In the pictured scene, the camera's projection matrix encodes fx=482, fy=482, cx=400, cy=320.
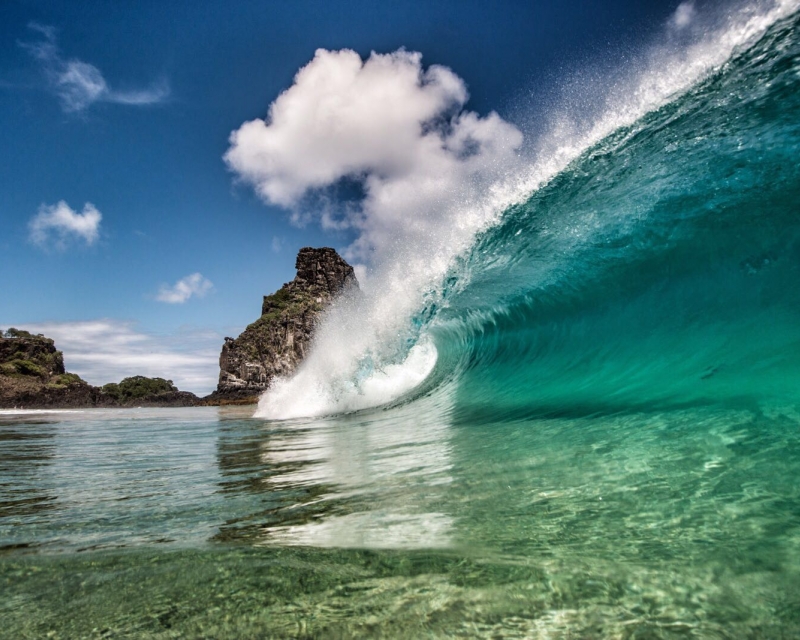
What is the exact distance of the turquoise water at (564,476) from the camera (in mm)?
1138

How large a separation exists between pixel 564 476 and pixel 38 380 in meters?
92.8

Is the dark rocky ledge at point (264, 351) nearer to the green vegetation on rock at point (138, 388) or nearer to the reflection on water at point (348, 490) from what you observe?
the green vegetation on rock at point (138, 388)

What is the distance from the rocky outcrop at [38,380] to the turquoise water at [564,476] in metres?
81.8

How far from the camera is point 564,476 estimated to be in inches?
86.9

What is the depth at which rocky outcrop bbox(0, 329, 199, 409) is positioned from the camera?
229ft

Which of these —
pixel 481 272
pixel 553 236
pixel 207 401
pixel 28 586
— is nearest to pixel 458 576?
pixel 28 586

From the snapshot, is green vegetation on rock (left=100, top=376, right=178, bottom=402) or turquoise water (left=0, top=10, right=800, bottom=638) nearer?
turquoise water (left=0, top=10, right=800, bottom=638)

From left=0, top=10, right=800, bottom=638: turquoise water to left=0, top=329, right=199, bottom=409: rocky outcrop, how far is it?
81814mm

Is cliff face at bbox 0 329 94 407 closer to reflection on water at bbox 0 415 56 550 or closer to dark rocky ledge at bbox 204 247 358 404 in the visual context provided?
dark rocky ledge at bbox 204 247 358 404

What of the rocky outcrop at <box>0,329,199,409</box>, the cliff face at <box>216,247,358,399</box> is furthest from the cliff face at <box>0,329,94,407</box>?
the cliff face at <box>216,247,358,399</box>

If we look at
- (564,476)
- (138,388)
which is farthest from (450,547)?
(138,388)

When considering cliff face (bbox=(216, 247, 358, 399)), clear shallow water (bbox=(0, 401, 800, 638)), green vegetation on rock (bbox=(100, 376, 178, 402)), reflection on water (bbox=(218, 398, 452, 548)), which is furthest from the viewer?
green vegetation on rock (bbox=(100, 376, 178, 402))

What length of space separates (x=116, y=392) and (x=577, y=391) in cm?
11109

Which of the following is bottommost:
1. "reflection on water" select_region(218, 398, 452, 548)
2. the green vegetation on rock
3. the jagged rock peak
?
"reflection on water" select_region(218, 398, 452, 548)
